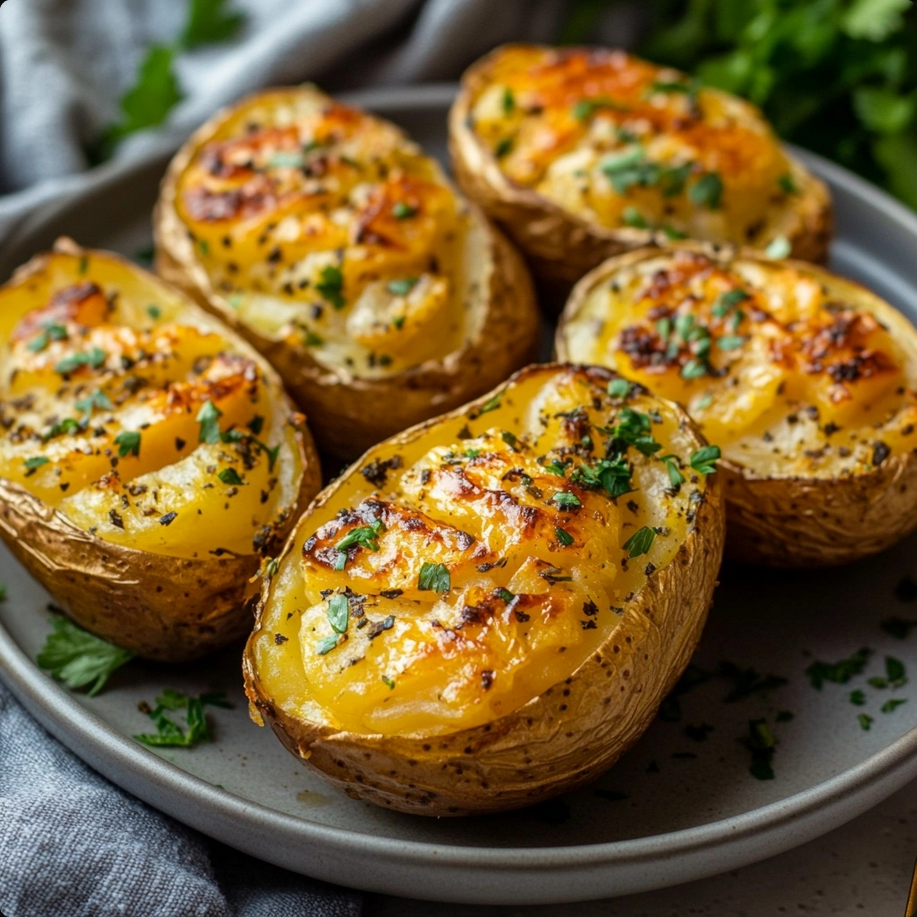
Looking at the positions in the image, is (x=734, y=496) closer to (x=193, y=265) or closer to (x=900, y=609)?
(x=900, y=609)

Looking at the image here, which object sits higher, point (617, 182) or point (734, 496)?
point (617, 182)

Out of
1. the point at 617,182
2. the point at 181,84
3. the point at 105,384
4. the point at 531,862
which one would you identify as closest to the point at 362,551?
the point at 531,862

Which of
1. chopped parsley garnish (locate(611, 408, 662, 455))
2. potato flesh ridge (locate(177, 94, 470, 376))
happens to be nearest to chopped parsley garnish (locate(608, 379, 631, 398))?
chopped parsley garnish (locate(611, 408, 662, 455))

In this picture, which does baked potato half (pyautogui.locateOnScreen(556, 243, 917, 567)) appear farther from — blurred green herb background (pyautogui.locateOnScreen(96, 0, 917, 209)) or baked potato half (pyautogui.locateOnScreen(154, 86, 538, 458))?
blurred green herb background (pyautogui.locateOnScreen(96, 0, 917, 209))

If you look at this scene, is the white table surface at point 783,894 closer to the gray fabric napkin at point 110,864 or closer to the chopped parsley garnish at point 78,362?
the gray fabric napkin at point 110,864

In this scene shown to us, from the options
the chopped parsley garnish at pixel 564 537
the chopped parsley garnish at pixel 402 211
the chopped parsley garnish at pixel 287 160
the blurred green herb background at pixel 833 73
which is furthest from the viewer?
the blurred green herb background at pixel 833 73

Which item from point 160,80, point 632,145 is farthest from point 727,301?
point 160,80

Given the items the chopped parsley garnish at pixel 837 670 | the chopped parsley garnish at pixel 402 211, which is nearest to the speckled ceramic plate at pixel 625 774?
the chopped parsley garnish at pixel 837 670
